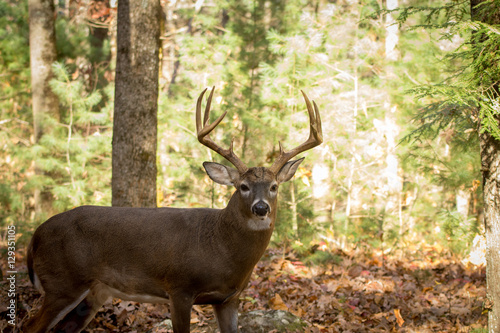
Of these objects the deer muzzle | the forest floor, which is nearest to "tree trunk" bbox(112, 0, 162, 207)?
the forest floor

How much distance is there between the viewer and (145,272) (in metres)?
4.48

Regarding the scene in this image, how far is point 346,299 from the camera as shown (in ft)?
20.7

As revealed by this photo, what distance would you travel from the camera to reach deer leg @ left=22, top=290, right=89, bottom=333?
4.40m

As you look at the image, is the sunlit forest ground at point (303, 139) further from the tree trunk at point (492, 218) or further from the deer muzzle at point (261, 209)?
the deer muzzle at point (261, 209)

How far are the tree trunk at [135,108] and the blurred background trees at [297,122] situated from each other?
2.81 m

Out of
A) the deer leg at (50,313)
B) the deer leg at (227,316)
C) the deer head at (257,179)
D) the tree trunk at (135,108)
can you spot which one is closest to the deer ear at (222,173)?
the deer head at (257,179)

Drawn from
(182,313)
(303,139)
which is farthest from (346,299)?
(303,139)

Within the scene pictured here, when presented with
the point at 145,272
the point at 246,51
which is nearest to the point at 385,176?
the point at 246,51

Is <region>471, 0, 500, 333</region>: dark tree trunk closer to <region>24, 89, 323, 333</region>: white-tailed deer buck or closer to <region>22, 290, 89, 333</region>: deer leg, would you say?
<region>24, 89, 323, 333</region>: white-tailed deer buck

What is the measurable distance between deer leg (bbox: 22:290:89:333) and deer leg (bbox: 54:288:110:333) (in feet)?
0.98

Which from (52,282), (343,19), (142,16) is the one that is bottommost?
(52,282)

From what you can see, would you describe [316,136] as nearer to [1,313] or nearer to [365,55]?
[1,313]

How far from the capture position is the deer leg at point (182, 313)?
427 cm

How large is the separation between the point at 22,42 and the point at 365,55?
9.49 meters
